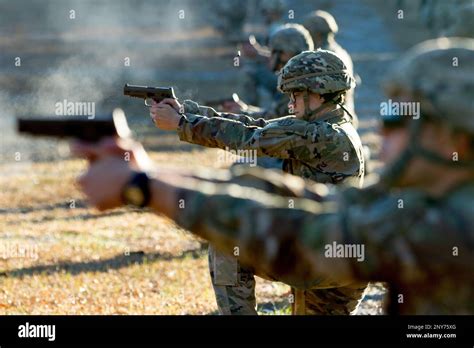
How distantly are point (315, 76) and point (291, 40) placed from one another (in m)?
4.45

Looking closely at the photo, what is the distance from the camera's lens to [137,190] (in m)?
4.09

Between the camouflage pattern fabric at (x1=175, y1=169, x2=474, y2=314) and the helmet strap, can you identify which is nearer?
the camouflage pattern fabric at (x1=175, y1=169, x2=474, y2=314)

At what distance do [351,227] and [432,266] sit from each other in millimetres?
306

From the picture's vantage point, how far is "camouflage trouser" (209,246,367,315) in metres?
7.56

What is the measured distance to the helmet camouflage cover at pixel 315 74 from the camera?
742 centimetres

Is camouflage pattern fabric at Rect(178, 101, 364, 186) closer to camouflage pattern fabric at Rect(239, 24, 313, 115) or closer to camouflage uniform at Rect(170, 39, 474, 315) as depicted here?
camouflage pattern fabric at Rect(239, 24, 313, 115)

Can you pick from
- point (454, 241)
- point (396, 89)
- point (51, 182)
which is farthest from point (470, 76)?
point (51, 182)

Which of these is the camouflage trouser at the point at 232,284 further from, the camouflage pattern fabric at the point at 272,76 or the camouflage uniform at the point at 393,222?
the camouflage uniform at the point at 393,222

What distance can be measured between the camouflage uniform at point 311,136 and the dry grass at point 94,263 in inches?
88.5

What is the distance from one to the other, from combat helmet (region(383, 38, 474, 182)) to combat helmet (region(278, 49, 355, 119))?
3424 mm

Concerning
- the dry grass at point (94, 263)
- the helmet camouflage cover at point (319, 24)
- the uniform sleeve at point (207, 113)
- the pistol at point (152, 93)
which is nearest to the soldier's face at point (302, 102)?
the uniform sleeve at point (207, 113)

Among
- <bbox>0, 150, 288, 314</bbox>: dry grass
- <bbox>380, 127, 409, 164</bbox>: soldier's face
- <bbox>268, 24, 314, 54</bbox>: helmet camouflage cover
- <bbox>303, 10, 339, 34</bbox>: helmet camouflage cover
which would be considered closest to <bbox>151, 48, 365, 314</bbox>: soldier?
<bbox>0, 150, 288, 314</bbox>: dry grass
